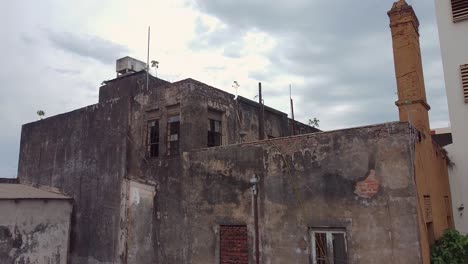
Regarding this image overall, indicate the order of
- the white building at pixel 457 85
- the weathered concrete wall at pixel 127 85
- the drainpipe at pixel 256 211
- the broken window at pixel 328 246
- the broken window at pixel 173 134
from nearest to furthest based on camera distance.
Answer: the broken window at pixel 328 246 → the drainpipe at pixel 256 211 → the white building at pixel 457 85 → the broken window at pixel 173 134 → the weathered concrete wall at pixel 127 85

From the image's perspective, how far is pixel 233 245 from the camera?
33.5 feet

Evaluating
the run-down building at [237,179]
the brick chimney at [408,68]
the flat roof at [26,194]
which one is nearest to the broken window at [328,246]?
the run-down building at [237,179]

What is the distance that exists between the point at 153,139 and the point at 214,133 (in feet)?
6.79

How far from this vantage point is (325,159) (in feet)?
29.6

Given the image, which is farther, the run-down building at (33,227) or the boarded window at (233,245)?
the run-down building at (33,227)

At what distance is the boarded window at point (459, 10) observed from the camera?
1301 centimetres

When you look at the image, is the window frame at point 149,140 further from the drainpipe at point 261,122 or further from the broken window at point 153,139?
the drainpipe at point 261,122

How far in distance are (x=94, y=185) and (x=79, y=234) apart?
6.21ft

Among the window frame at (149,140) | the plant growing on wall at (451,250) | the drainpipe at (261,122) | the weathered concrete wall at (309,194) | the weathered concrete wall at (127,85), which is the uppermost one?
the weathered concrete wall at (127,85)

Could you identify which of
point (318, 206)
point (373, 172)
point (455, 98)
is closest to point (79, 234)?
point (318, 206)

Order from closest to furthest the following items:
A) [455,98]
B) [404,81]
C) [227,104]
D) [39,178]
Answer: [404,81]
[455,98]
[227,104]
[39,178]

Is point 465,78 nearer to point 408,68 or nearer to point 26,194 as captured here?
point 408,68

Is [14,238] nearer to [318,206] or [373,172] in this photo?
[318,206]

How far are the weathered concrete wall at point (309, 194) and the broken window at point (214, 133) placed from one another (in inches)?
65.2
